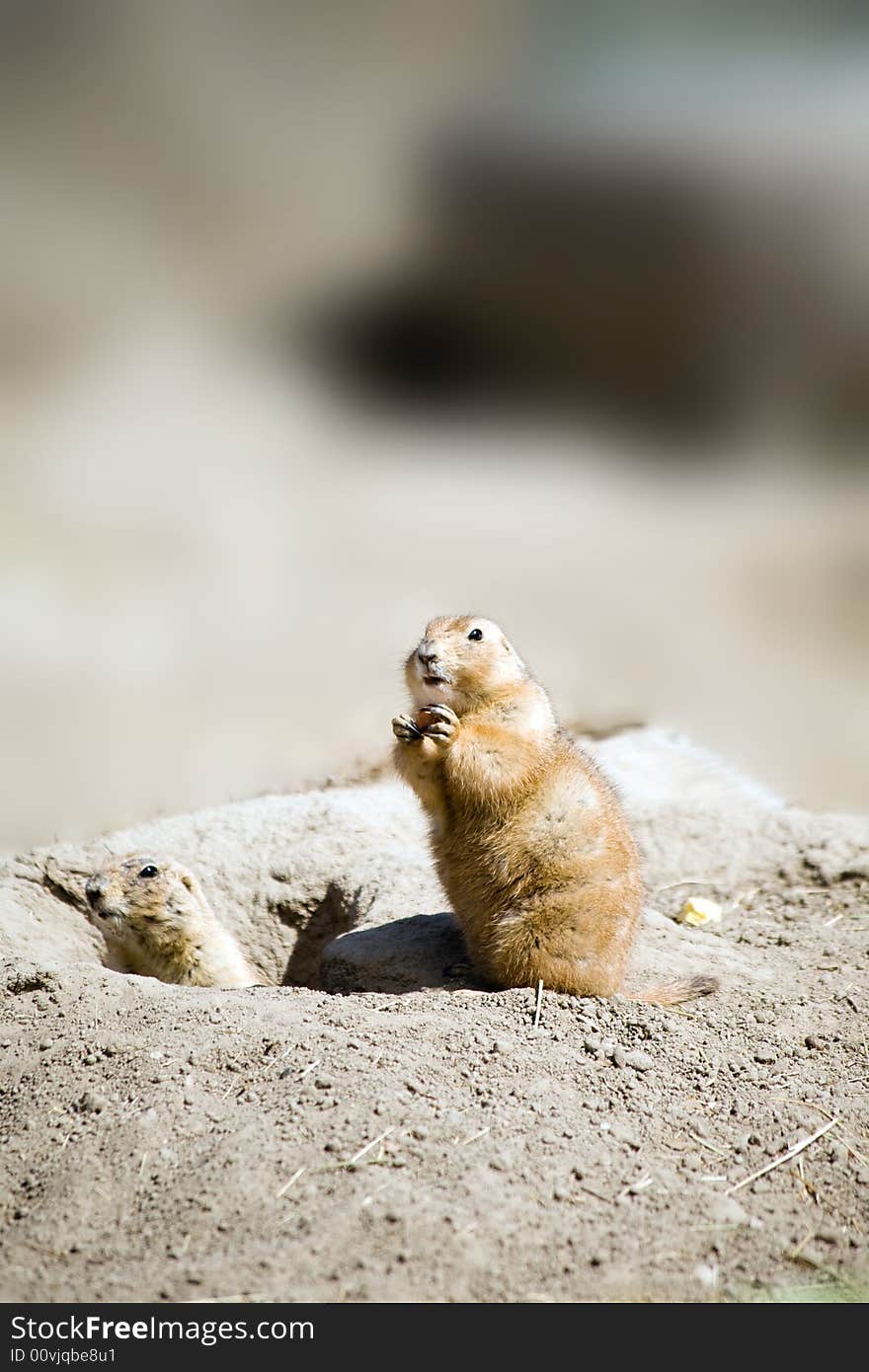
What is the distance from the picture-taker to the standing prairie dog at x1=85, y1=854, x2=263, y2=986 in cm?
548

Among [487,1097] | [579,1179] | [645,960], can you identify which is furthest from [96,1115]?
[645,960]

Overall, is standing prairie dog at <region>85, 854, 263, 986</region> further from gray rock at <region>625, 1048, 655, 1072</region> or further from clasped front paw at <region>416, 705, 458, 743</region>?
gray rock at <region>625, 1048, 655, 1072</region>

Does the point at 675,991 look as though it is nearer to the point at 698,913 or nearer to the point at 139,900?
the point at 698,913

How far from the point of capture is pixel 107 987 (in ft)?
14.1

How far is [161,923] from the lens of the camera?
5531 mm

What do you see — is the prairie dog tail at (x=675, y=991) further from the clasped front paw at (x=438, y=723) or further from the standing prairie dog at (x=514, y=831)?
the clasped front paw at (x=438, y=723)

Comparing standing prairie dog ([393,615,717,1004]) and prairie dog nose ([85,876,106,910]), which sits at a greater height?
standing prairie dog ([393,615,717,1004])

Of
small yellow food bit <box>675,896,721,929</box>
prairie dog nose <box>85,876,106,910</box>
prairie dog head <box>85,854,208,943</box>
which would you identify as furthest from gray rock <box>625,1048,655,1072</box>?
prairie dog nose <box>85,876,106,910</box>

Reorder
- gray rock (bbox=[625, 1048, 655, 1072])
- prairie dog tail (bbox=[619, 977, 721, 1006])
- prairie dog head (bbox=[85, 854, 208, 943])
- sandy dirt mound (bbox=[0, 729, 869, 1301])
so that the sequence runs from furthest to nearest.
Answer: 1. prairie dog head (bbox=[85, 854, 208, 943])
2. prairie dog tail (bbox=[619, 977, 721, 1006])
3. gray rock (bbox=[625, 1048, 655, 1072])
4. sandy dirt mound (bbox=[0, 729, 869, 1301])

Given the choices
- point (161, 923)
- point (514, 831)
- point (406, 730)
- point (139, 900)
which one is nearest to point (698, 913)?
point (514, 831)

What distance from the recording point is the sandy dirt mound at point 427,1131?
2.91 metres

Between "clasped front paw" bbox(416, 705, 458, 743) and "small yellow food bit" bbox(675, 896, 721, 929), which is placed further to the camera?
"small yellow food bit" bbox(675, 896, 721, 929)

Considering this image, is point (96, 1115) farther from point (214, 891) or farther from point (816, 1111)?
point (214, 891)

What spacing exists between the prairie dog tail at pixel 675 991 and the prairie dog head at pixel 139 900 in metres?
2.17
